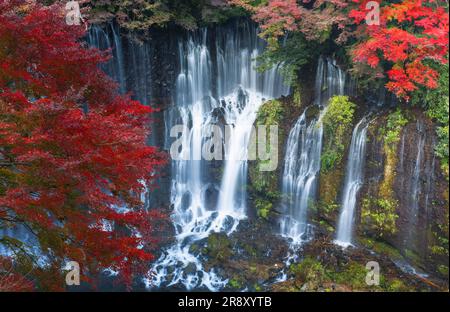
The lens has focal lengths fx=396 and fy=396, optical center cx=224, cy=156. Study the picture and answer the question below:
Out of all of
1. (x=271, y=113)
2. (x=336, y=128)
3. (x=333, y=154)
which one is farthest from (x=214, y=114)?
(x=333, y=154)

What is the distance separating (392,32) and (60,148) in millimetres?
7421

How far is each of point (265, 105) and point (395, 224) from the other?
541 centimetres

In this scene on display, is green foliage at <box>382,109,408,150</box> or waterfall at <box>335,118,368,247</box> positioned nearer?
green foliage at <box>382,109,408,150</box>

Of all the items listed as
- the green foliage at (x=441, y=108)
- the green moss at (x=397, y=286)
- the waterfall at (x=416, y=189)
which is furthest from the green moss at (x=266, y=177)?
the green foliage at (x=441, y=108)

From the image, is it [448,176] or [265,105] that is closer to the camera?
[448,176]

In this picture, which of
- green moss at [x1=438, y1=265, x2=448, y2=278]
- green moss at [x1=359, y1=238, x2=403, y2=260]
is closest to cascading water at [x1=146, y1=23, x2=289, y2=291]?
green moss at [x1=359, y1=238, x2=403, y2=260]

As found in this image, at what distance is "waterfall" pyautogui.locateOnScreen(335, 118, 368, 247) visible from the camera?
10.6m

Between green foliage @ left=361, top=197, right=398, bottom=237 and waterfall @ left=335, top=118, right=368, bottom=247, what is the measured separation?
1.17 feet

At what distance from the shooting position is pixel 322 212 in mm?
11328

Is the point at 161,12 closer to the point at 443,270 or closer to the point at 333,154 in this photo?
the point at 333,154

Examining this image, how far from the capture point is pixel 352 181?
10766mm

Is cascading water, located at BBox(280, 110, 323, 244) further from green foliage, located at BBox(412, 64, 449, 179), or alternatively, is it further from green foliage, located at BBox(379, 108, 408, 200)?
green foliage, located at BBox(412, 64, 449, 179)

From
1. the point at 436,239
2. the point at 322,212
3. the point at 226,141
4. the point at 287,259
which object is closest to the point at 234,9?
the point at 226,141
